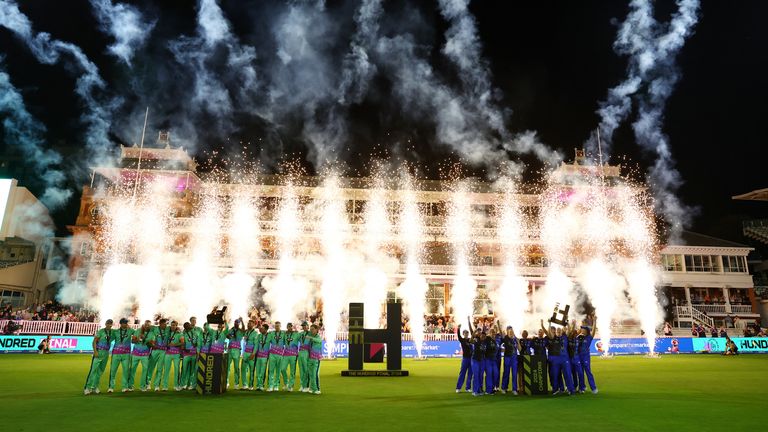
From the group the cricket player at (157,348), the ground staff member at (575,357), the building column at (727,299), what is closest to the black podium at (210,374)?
the cricket player at (157,348)

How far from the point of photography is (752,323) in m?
40.0

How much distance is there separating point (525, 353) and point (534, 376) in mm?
602

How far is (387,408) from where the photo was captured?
32.4ft

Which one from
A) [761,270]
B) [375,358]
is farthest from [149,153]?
[761,270]

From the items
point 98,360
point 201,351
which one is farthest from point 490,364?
point 98,360

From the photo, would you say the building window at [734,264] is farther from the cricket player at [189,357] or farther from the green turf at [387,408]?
the cricket player at [189,357]

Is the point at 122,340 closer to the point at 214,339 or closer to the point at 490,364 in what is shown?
the point at 214,339

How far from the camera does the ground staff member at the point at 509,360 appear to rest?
41.2 feet

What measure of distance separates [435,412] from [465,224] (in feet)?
101

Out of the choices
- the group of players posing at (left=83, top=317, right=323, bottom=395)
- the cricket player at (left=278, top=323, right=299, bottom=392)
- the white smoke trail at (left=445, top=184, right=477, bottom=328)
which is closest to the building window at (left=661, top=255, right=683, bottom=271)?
the white smoke trail at (left=445, top=184, right=477, bottom=328)

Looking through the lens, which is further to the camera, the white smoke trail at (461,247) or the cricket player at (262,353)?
the white smoke trail at (461,247)

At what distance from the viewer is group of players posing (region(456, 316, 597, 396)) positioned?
12406mm

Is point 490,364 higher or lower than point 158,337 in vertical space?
lower

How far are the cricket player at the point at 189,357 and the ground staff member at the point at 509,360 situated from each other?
27.0 ft
